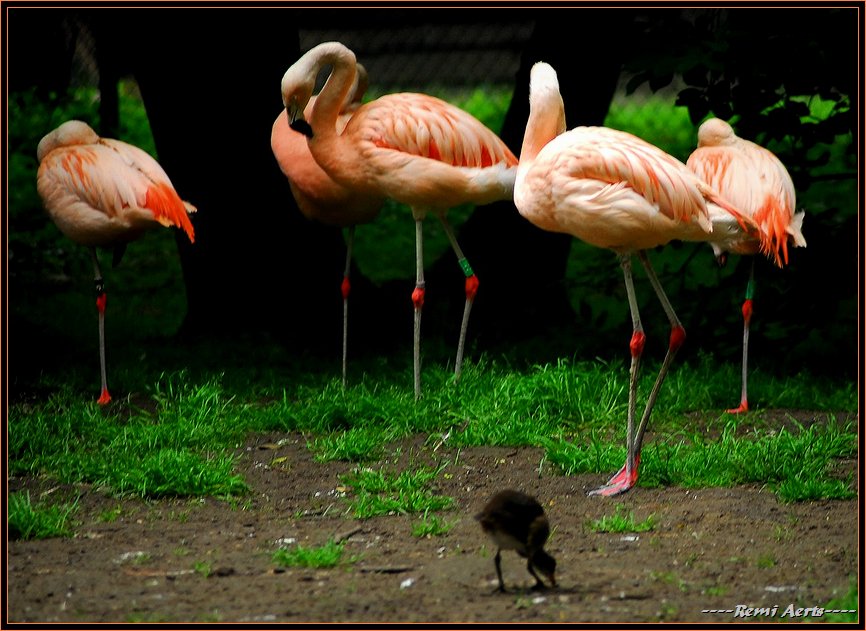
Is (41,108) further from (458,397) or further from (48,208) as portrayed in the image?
(458,397)

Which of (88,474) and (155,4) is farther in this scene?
(155,4)

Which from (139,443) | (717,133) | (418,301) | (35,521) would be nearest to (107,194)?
Result: (139,443)

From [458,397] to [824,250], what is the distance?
90.6 inches

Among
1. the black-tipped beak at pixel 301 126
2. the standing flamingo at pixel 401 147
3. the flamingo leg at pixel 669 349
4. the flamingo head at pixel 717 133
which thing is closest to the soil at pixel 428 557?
the flamingo leg at pixel 669 349

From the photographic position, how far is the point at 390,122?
6273 millimetres

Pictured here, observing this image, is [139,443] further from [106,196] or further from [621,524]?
[621,524]

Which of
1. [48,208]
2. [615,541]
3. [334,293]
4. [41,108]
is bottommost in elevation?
[615,541]

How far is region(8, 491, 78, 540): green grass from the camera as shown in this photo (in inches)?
178

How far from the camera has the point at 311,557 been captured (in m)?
4.18

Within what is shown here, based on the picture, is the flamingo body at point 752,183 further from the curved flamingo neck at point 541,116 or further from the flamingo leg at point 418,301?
the flamingo leg at point 418,301

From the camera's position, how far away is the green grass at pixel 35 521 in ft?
14.8

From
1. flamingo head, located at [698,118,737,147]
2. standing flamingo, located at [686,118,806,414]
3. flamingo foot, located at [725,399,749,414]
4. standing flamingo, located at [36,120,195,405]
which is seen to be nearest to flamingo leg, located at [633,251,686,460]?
standing flamingo, located at [686,118,806,414]

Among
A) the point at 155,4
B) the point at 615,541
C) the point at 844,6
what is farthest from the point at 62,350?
the point at 844,6

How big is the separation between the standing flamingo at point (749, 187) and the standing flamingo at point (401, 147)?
107 centimetres
